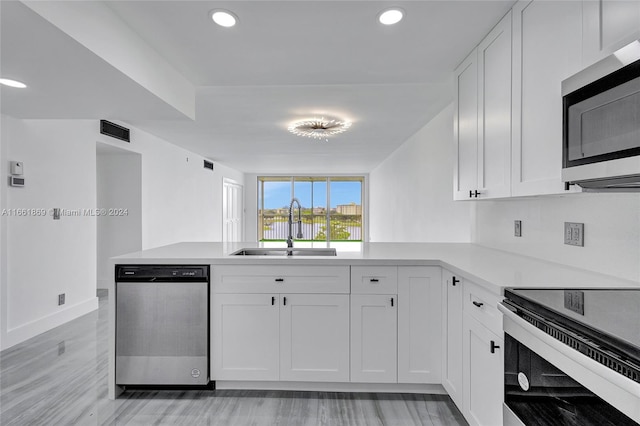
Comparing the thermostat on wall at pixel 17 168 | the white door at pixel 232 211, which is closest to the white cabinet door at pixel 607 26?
the thermostat on wall at pixel 17 168

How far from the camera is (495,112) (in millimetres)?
1941

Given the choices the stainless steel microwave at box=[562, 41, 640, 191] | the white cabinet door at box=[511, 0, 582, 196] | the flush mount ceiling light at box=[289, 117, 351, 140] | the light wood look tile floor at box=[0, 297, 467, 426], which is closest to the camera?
the stainless steel microwave at box=[562, 41, 640, 191]

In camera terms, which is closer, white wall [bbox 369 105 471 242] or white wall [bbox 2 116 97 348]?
white wall [bbox 2 116 97 348]

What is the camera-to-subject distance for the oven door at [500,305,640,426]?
0.76 meters

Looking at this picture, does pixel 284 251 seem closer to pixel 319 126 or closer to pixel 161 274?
pixel 161 274

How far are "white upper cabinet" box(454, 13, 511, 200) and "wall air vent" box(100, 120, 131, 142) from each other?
4.03m

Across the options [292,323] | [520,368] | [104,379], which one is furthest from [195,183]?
[520,368]

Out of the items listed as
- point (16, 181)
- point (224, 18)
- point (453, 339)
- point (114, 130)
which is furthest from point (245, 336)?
point (114, 130)

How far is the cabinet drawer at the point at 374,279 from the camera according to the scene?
6.98 ft

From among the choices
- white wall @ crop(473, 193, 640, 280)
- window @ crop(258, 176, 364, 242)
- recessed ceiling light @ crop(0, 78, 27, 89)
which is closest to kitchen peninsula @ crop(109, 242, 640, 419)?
white wall @ crop(473, 193, 640, 280)

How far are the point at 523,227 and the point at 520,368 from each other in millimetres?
1213

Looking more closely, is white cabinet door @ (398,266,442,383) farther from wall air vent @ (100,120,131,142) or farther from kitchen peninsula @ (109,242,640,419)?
wall air vent @ (100,120,131,142)

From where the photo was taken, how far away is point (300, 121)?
4227mm

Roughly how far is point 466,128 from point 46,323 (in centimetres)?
437
